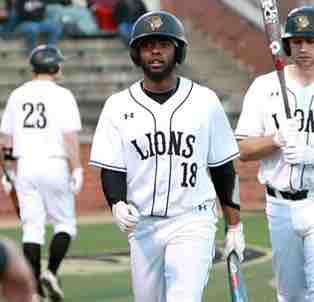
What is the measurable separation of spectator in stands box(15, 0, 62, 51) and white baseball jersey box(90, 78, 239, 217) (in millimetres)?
15351

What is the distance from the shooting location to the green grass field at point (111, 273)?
10586mm

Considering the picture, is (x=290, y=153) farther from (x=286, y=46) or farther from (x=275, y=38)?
(x=286, y=46)

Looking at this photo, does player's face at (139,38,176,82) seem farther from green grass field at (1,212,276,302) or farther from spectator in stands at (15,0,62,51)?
spectator in stands at (15,0,62,51)

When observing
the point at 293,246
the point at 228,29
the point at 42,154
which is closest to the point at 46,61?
the point at 42,154

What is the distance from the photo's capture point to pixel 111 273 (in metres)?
12.3

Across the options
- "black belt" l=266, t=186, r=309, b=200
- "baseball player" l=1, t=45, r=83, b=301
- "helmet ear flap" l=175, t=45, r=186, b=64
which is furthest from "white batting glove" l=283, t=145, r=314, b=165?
"baseball player" l=1, t=45, r=83, b=301

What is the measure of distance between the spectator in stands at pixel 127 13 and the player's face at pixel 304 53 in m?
15.3

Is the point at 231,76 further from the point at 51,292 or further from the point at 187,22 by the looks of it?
the point at 51,292

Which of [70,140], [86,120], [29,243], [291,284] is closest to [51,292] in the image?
[29,243]

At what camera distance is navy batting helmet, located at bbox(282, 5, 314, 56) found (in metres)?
7.78

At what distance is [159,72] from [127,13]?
16.5m

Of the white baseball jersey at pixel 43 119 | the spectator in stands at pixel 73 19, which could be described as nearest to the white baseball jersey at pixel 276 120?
the white baseball jersey at pixel 43 119

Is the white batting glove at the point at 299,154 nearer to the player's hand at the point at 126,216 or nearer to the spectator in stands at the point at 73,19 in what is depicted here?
the player's hand at the point at 126,216

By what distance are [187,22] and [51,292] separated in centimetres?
1491
